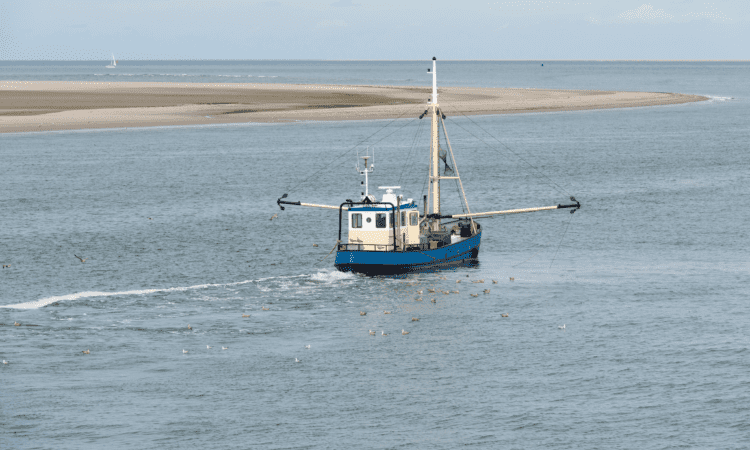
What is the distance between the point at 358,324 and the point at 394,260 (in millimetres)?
10691

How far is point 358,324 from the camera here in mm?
43781

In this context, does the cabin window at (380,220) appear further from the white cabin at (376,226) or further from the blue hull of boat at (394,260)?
the blue hull of boat at (394,260)

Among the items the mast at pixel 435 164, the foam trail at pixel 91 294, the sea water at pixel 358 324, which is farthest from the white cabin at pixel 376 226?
the foam trail at pixel 91 294

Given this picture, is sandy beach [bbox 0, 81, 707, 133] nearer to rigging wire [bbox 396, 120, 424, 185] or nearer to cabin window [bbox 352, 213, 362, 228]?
Result: rigging wire [bbox 396, 120, 424, 185]

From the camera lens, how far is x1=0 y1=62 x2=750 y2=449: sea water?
→ 32.3 metres

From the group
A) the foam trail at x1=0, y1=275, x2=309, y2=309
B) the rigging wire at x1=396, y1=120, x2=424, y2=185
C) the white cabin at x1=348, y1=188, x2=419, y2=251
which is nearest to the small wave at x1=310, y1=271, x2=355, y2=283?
the white cabin at x1=348, y1=188, x2=419, y2=251

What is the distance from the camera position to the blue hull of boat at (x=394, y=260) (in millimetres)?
53719

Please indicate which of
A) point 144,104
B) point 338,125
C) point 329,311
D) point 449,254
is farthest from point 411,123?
point 329,311

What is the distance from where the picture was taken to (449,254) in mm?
56281

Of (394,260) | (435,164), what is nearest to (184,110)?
(435,164)

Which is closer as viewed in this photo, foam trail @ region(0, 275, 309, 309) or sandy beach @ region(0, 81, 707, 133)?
foam trail @ region(0, 275, 309, 309)

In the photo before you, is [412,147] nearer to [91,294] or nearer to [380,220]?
[380,220]

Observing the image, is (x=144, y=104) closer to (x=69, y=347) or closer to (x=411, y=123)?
(x=411, y=123)

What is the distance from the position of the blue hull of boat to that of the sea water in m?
0.92
